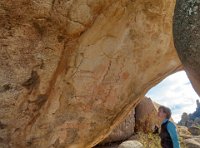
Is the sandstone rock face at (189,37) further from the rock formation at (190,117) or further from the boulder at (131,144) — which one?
the rock formation at (190,117)

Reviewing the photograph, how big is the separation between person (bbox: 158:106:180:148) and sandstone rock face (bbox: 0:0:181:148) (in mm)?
1352

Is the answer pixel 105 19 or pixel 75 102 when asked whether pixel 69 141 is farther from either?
pixel 105 19

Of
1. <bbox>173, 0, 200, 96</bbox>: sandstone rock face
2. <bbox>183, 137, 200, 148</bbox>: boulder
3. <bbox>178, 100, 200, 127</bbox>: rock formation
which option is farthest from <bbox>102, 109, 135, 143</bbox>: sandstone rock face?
<bbox>178, 100, 200, 127</bbox>: rock formation

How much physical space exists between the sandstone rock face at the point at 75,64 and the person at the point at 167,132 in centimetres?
135

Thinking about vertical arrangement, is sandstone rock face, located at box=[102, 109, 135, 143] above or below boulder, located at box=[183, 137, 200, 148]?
above

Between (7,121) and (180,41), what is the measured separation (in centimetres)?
345

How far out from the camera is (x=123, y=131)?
11438mm

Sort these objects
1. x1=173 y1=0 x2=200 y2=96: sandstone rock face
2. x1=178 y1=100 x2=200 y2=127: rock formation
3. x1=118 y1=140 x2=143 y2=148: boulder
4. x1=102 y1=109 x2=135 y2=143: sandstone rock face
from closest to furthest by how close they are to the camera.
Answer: x1=173 y1=0 x2=200 y2=96: sandstone rock face
x1=118 y1=140 x2=143 y2=148: boulder
x1=102 y1=109 x2=135 y2=143: sandstone rock face
x1=178 y1=100 x2=200 y2=127: rock formation

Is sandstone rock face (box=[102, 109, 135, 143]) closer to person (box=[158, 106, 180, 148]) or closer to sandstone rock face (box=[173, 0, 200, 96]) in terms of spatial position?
person (box=[158, 106, 180, 148])

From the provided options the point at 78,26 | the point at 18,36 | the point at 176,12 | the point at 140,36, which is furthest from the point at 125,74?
the point at 176,12

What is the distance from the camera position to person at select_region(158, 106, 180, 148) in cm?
496

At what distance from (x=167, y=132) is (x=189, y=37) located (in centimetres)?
272

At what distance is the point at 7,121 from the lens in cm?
535

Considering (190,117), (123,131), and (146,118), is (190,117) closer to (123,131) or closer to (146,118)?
(146,118)
